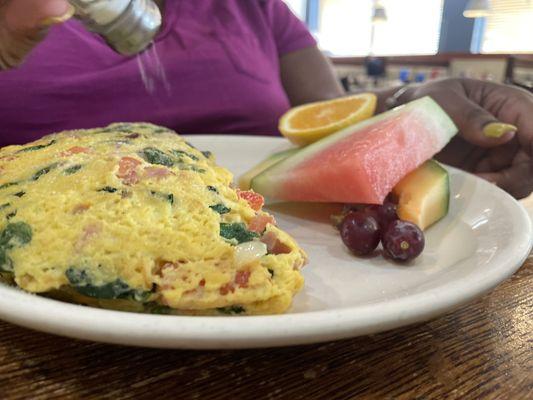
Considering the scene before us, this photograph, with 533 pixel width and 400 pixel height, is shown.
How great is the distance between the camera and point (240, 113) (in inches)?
57.4

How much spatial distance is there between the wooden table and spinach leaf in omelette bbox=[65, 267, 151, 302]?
70 millimetres

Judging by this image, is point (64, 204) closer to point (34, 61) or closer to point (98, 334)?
point (98, 334)

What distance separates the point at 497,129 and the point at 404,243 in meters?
0.33

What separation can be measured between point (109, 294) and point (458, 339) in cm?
38

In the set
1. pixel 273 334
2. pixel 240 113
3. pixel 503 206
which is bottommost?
pixel 240 113

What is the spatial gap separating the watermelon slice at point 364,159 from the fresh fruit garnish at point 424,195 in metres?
0.02

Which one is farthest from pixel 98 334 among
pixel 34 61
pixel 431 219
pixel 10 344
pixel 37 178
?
pixel 34 61

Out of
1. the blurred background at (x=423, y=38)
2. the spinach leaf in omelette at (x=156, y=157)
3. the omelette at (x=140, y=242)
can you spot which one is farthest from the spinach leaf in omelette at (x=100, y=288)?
the blurred background at (x=423, y=38)

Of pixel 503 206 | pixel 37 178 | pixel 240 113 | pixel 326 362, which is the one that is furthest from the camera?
pixel 240 113

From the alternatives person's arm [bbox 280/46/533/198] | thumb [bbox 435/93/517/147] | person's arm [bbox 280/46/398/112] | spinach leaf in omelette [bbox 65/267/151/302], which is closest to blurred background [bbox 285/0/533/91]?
person's arm [bbox 280/46/398/112]

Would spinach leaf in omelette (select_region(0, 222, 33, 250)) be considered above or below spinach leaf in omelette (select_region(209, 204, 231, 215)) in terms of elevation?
above

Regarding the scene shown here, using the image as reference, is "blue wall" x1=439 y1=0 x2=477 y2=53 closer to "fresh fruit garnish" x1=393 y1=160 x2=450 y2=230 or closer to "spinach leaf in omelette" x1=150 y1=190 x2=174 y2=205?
"fresh fruit garnish" x1=393 y1=160 x2=450 y2=230

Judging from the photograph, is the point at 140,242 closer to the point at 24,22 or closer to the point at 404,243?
the point at 404,243

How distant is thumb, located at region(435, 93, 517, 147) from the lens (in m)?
0.84
